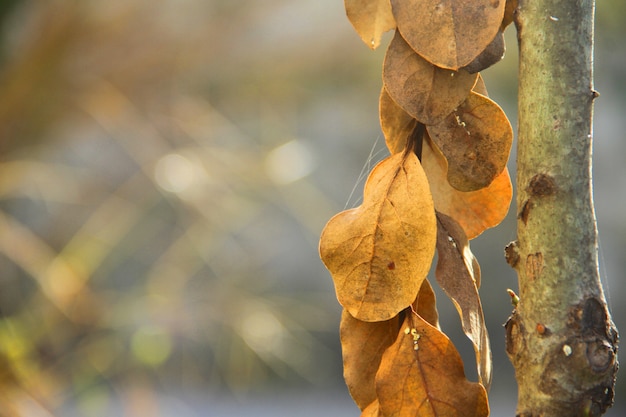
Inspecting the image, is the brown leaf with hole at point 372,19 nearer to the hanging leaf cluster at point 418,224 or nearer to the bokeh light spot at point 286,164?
the hanging leaf cluster at point 418,224

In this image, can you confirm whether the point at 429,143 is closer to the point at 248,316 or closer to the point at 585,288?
the point at 585,288

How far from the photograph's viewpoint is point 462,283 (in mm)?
176

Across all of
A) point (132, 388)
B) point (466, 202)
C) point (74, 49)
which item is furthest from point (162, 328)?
point (466, 202)

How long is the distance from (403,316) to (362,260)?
19 mm

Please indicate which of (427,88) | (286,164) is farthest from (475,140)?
(286,164)

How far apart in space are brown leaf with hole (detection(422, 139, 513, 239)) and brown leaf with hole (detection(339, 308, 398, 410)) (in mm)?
37

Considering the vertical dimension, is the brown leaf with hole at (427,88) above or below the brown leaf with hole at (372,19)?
below

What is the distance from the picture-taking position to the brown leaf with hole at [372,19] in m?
0.18

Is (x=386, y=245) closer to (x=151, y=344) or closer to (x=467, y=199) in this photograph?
(x=467, y=199)

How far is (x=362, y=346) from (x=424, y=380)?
0.02 meters

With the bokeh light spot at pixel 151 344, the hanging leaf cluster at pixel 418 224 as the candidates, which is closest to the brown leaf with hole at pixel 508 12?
the hanging leaf cluster at pixel 418 224

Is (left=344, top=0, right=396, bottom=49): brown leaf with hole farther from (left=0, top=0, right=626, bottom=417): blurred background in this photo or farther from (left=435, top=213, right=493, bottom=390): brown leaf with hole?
(left=0, top=0, right=626, bottom=417): blurred background

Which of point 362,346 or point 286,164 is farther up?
point 362,346

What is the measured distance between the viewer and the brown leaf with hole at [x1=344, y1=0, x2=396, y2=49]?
184 millimetres
